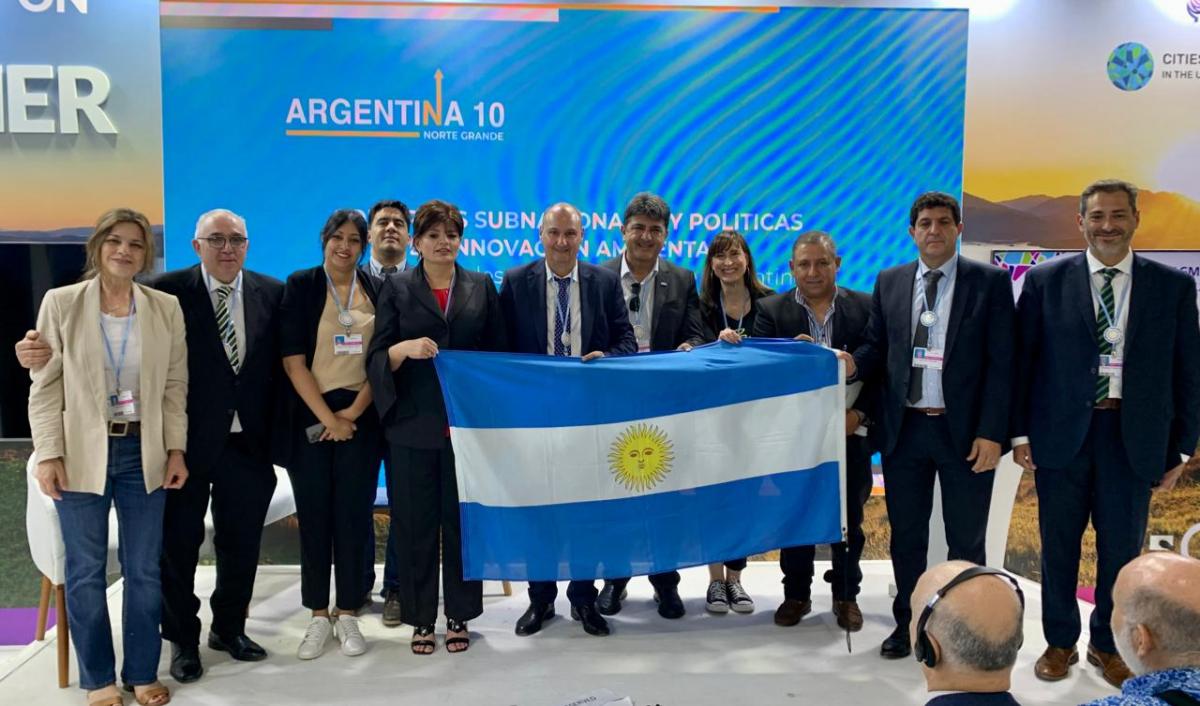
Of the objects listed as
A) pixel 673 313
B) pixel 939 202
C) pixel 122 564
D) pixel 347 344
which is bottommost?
pixel 122 564

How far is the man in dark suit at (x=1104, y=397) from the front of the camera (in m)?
3.01

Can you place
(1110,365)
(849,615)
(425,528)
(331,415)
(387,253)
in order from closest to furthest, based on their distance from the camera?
(1110,365), (331,415), (425,528), (849,615), (387,253)

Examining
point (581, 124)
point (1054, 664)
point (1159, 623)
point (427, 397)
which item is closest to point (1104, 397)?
point (1054, 664)

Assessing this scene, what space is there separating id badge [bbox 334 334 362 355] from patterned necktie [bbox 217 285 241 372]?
0.36 m

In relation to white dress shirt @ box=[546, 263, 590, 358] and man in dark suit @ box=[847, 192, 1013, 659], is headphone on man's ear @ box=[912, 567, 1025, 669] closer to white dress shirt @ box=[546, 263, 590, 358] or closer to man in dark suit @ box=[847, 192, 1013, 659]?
man in dark suit @ box=[847, 192, 1013, 659]

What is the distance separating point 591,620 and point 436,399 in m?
1.18

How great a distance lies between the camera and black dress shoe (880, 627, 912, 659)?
11.0ft

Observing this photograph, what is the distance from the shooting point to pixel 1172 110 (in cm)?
536

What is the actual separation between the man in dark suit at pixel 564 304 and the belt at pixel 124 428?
1.39 m

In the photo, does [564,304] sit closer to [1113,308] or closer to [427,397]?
[427,397]

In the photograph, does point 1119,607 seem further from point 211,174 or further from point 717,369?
point 211,174

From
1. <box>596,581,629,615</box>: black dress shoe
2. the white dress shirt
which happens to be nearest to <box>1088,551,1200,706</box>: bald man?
the white dress shirt

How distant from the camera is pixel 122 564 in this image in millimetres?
2932

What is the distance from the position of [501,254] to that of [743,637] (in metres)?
2.70
